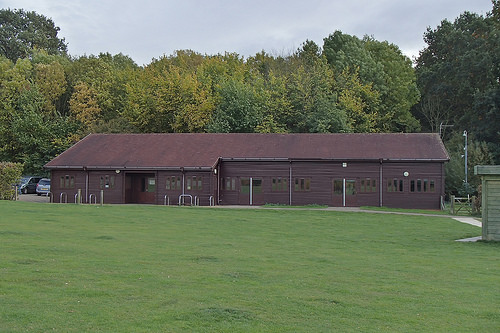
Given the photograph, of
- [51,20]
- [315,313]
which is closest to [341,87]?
[315,313]

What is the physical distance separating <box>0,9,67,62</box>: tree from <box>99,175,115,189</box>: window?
43550mm

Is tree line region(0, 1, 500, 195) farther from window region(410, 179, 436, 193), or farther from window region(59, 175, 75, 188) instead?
window region(59, 175, 75, 188)

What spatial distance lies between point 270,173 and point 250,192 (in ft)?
6.04

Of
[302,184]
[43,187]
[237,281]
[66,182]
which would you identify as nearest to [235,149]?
[302,184]

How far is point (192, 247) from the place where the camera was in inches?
581

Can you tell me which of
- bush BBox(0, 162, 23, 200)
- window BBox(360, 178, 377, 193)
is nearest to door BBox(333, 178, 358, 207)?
window BBox(360, 178, 377, 193)

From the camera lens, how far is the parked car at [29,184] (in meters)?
49.9

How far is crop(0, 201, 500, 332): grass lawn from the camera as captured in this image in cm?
753

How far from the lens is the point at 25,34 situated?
81375mm

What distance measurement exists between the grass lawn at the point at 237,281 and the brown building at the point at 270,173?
717 inches

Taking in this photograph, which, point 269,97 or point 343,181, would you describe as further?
point 269,97

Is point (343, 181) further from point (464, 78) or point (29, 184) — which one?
point (29, 184)

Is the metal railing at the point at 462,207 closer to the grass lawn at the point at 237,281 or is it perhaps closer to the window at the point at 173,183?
the grass lawn at the point at 237,281

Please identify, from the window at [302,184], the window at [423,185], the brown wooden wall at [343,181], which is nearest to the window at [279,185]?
the brown wooden wall at [343,181]
